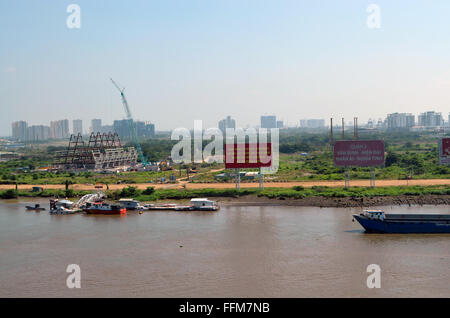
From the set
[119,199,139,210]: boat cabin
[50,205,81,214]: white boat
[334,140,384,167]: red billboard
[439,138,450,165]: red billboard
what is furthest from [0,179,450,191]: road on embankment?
[50,205,81,214]: white boat

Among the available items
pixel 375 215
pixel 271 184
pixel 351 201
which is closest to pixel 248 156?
pixel 351 201

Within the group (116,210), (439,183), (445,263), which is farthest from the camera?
(439,183)

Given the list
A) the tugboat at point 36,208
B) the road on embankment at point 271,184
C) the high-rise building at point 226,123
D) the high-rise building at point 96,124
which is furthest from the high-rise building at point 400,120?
the tugboat at point 36,208

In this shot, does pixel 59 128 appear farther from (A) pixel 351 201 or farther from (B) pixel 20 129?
(A) pixel 351 201
